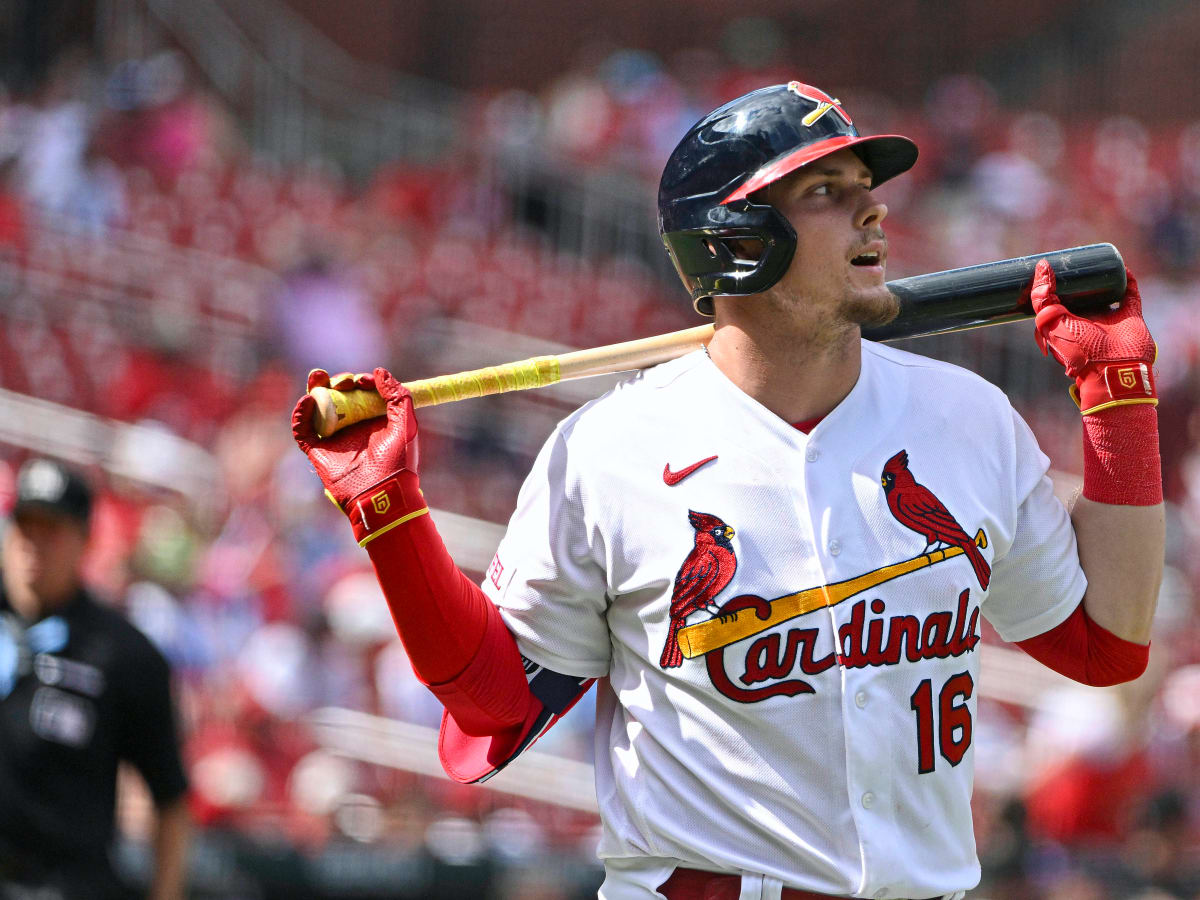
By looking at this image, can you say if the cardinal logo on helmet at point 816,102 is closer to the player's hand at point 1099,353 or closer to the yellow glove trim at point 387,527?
the player's hand at point 1099,353

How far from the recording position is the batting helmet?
2.08m

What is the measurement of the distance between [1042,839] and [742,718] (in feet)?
13.4

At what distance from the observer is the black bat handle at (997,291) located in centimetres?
229

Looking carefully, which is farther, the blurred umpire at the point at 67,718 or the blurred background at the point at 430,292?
the blurred background at the point at 430,292

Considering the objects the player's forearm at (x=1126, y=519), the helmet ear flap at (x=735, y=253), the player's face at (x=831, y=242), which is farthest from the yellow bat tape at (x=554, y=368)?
the player's forearm at (x=1126, y=519)

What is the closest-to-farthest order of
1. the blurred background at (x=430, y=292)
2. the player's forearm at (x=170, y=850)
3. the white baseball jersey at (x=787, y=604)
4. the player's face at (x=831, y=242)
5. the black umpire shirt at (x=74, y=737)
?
the white baseball jersey at (x=787, y=604) → the player's face at (x=831, y=242) → the black umpire shirt at (x=74, y=737) → the player's forearm at (x=170, y=850) → the blurred background at (x=430, y=292)

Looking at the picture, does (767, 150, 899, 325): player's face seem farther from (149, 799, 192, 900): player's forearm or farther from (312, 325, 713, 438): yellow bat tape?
(149, 799, 192, 900): player's forearm

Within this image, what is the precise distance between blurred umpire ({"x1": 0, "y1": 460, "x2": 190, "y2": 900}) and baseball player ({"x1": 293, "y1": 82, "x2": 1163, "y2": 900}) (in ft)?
5.53

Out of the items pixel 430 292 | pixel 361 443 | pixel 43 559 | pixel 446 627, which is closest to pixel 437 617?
pixel 446 627

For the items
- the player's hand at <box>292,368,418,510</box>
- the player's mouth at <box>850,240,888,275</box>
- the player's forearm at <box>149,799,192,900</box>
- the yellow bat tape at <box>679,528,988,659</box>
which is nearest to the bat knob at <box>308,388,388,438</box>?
the player's hand at <box>292,368,418,510</box>

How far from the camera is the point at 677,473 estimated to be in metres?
2.10

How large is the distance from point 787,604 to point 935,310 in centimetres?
59

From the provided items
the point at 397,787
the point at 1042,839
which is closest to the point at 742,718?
the point at 1042,839

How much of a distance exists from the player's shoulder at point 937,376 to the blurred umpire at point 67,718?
2.18 meters
